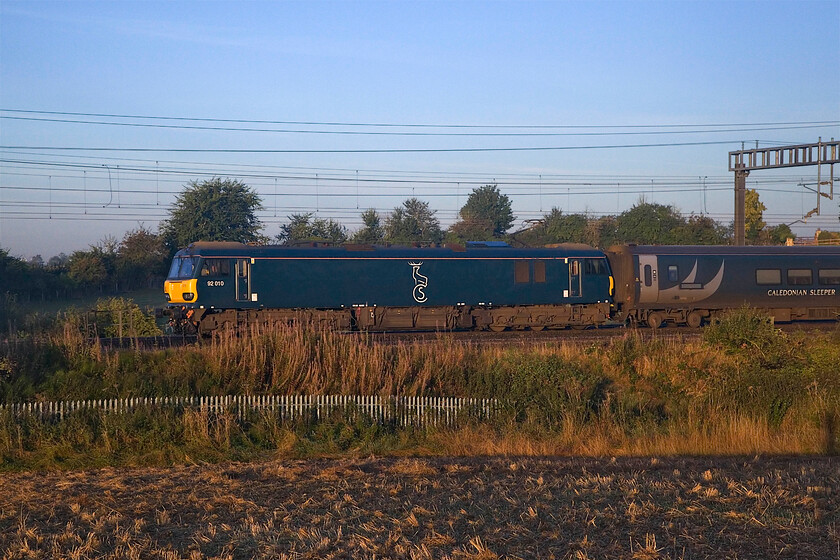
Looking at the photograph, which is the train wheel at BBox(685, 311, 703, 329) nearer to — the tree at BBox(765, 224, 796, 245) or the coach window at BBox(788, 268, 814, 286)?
the coach window at BBox(788, 268, 814, 286)

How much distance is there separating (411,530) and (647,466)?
174 inches

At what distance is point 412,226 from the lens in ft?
227

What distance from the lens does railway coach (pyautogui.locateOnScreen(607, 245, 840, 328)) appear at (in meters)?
27.3

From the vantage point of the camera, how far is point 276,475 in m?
10.1

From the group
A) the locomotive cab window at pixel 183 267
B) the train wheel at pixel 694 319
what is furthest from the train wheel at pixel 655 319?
the locomotive cab window at pixel 183 267

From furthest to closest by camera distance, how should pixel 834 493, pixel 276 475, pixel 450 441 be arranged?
1. pixel 450 441
2. pixel 276 475
3. pixel 834 493

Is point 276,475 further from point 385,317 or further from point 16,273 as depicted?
point 16,273

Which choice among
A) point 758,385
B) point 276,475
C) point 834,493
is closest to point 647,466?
point 834,493

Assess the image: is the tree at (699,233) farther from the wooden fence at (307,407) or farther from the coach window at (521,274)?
the wooden fence at (307,407)

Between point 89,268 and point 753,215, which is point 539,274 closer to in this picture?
point 89,268

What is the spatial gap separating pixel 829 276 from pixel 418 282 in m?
15.9

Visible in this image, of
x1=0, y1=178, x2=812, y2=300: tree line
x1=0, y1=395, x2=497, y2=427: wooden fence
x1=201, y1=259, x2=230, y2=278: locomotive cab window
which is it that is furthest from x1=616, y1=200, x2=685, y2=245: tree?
x1=0, y1=395, x2=497, y2=427: wooden fence

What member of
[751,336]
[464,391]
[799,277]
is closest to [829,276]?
[799,277]

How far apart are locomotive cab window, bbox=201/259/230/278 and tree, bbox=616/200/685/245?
38476 mm
